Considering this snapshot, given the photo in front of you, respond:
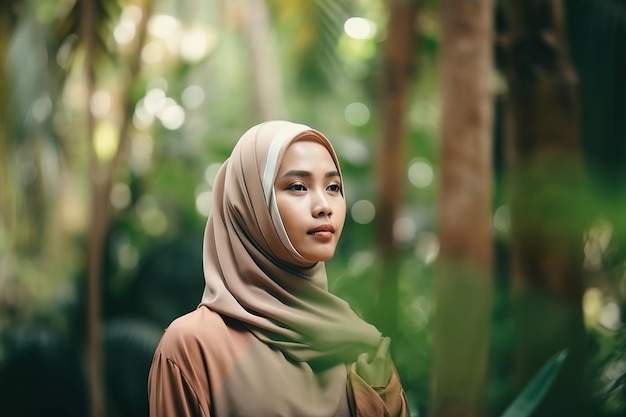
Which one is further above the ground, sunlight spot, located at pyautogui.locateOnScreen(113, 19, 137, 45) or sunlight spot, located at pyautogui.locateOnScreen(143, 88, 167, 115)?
sunlight spot, located at pyautogui.locateOnScreen(113, 19, 137, 45)

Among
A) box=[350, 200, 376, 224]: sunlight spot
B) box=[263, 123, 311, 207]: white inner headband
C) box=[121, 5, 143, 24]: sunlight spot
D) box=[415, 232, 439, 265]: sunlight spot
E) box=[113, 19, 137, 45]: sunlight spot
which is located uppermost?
box=[121, 5, 143, 24]: sunlight spot

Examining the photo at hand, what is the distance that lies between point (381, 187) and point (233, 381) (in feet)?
13.7

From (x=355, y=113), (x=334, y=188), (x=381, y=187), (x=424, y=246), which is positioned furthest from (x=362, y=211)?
(x=334, y=188)

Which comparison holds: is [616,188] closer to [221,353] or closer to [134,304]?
[221,353]

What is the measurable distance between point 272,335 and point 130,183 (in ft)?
19.7

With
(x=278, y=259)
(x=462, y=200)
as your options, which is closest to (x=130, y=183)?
(x=462, y=200)

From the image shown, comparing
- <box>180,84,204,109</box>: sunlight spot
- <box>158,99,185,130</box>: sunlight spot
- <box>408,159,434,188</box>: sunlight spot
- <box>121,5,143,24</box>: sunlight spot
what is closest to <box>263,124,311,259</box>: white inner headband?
<box>158,99,185,130</box>: sunlight spot

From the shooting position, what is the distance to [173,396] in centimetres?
153

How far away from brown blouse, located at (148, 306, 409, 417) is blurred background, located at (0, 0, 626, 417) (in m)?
1.30

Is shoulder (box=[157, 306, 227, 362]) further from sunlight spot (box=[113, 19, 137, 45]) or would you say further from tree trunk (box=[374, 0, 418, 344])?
sunlight spot (box=[113, 19, 137, 45])

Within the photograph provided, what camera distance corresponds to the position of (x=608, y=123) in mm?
5109

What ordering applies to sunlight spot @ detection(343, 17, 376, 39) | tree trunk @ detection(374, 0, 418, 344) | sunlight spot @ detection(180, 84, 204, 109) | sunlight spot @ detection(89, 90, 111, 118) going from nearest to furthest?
tree trunk @ detection(374, 0, 418, 344)
sunlight spot @ detection(343, 17, 376, 39)
sunlight spot @ detection(89, 90, 111, 118)
sunlight spot @ detection(180, 84, 204, 109)

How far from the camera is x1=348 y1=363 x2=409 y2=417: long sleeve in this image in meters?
1.60

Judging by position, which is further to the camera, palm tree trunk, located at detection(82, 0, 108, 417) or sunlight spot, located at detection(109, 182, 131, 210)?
sunlight spot, located at detection(109, 182, 131, 210)
